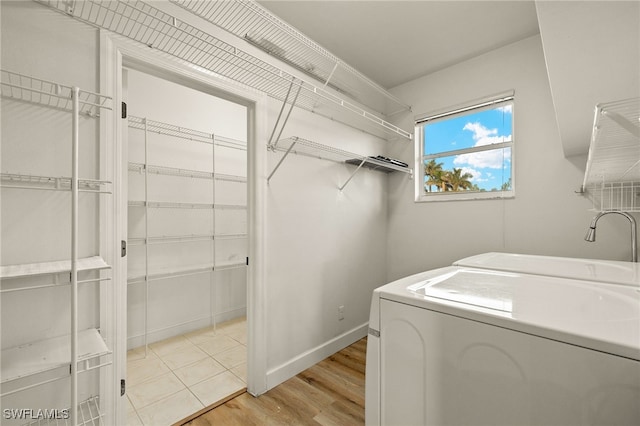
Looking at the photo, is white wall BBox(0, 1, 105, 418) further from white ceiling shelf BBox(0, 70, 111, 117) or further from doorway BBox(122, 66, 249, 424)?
doorway BBox(122, 66, 249, 424)

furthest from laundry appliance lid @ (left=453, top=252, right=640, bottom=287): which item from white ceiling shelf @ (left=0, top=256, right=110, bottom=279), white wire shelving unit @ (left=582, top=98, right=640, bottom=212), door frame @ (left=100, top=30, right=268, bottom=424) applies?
white ceiling shelf @ (left=0, top=256, right=110, bottom=279)

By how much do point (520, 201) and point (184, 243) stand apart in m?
3.17

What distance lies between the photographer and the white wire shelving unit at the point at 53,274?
897mm

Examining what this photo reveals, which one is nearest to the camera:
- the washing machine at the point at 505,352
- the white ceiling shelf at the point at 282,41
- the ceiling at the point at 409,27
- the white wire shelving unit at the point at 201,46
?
the washing machine at the point at 505,352

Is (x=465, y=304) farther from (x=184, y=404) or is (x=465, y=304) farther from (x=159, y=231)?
(x=159, y=231)

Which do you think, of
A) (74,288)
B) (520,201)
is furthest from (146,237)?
(520,201)

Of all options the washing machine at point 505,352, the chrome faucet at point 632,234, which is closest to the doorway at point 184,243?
the washing machine at point 505,352

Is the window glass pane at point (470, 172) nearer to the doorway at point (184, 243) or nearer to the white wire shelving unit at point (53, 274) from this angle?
the doorway at point (184, 243)

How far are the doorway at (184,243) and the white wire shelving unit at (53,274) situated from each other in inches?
40.1

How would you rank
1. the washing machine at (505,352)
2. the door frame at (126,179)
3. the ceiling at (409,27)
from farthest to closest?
the ceiling at (409,27)
the door frame at (126,179)
the washing machine at (505,352)

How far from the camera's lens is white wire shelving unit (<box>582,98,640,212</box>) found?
781mm

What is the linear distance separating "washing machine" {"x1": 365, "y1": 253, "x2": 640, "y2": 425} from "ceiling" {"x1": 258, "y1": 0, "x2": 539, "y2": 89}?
72.9 inches

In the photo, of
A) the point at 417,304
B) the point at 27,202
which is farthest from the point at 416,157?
the point at 27,202

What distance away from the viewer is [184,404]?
1.71m
